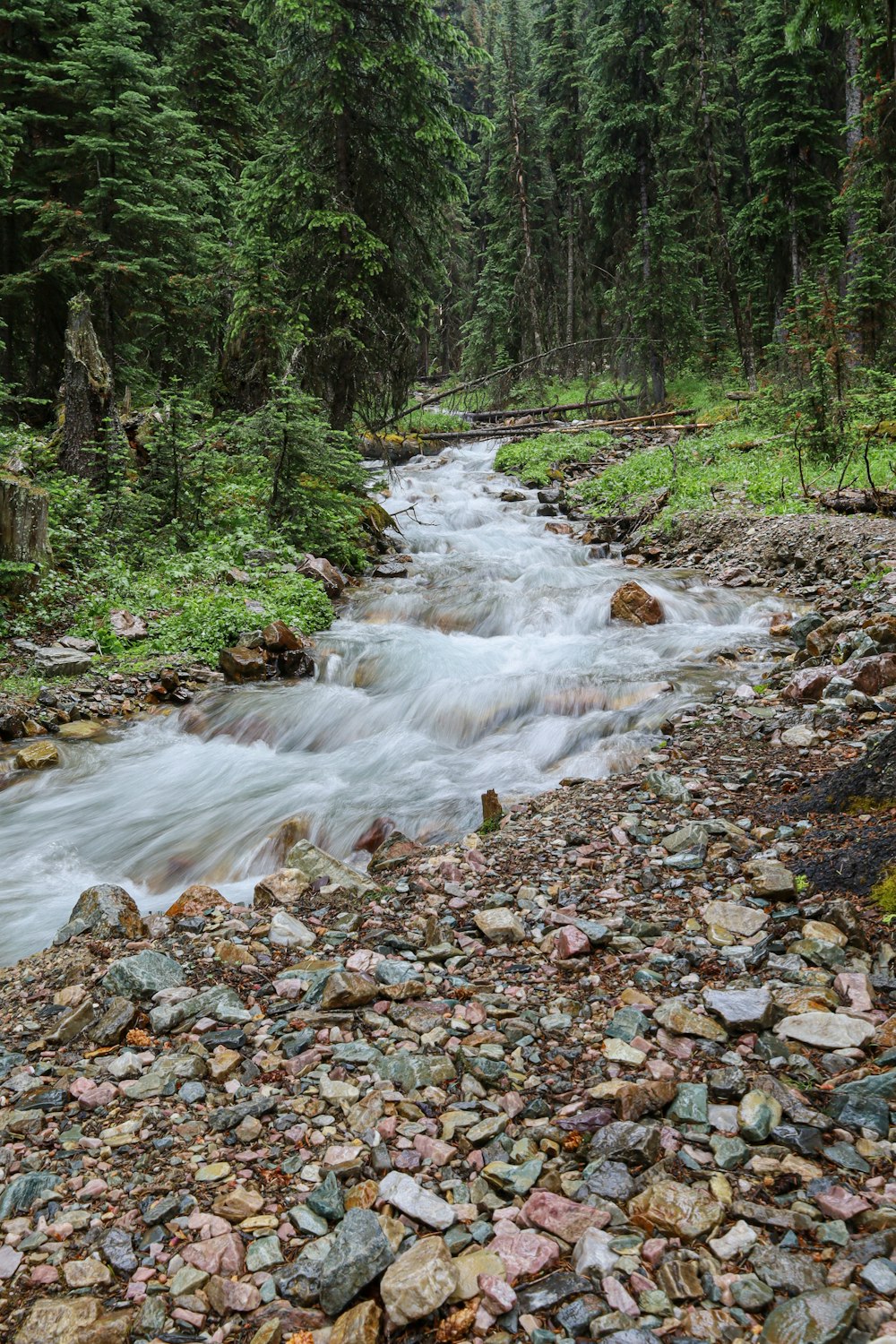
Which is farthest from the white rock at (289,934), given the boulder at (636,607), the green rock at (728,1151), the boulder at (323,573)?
the boulder at (323,573)

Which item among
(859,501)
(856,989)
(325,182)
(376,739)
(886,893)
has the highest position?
(325,182)

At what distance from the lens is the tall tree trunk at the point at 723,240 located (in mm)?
24766

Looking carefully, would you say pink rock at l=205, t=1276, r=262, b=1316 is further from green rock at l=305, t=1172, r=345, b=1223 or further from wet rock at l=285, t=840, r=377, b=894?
wet rock at l=285, t=840, r=377, b=894

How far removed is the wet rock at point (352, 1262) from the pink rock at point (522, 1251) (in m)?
0.19

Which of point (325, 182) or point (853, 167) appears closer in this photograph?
point (325, 182)

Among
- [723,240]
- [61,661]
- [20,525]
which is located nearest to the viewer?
[61,661]

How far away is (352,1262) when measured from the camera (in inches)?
74.5


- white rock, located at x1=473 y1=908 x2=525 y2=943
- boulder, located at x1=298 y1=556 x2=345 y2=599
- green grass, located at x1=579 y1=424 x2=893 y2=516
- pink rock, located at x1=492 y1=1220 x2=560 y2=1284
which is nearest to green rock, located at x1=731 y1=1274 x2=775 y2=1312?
pink rock, located at x1=492 y1=1220 x2=560 y2=1284

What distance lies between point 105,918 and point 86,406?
9.54 m

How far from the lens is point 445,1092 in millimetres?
2518

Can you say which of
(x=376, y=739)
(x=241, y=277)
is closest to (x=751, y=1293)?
(x=376, y=739)

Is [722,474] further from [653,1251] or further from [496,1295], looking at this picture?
[496,1295]

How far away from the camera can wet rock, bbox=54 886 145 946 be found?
386 centimetres

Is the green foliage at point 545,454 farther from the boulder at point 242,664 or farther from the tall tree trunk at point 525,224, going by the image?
the boulder at point 242,664
